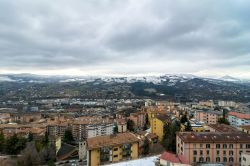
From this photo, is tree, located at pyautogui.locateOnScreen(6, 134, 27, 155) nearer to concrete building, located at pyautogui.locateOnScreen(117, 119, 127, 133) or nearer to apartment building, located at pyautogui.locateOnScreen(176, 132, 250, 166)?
concrete building, located at pyautogui.locateOnScreen(117, 119, 127, 133)

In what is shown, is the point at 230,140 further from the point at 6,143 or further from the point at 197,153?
the point at 6,143

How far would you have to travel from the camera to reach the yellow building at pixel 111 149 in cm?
1584

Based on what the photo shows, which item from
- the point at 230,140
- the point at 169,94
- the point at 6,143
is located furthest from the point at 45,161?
the point at 169,94

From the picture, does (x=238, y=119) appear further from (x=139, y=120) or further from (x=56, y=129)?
(x=56, y=129)

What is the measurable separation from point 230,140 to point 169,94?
2539 inches

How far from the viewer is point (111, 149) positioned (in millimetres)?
16234

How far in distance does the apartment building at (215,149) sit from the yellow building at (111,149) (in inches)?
120

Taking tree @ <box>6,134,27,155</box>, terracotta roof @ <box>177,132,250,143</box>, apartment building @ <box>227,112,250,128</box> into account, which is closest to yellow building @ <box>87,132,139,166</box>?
terracotta roof @ <box>177,132,250,143</box>

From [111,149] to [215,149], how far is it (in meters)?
5.67

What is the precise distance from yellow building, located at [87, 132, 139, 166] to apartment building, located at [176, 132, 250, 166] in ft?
10.00

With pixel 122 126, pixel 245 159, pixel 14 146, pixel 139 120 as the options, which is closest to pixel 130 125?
pixel 122 126

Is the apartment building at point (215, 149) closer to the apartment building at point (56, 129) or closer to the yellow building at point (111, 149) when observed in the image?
the yellow building at point (111, 149)

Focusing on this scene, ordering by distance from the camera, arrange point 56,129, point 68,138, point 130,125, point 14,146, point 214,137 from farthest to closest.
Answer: point 130,125, point 56,129, point 68,138, point 14,146, point 214,137

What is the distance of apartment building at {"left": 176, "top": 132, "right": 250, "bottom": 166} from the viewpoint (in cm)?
1570
